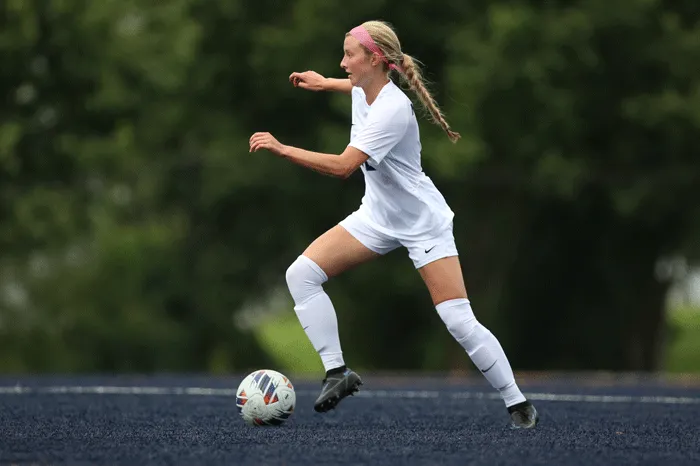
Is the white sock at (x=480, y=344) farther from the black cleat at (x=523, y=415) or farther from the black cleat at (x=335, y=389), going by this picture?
the black cleat at (x=335, y=389)

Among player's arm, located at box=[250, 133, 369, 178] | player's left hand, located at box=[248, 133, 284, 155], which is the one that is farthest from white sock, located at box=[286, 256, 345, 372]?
player's left hand, located at box=[248, 133, 284, 155]

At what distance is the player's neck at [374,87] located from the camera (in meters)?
8.38

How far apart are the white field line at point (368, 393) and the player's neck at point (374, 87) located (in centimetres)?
406

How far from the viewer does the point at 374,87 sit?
8.40m

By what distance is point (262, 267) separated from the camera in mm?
24219

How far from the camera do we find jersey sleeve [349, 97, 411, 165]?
26.3 feet

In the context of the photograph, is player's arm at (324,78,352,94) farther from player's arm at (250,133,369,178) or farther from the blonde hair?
player's arm at (250,133,369,178)

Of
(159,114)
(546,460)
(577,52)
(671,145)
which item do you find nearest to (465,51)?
(577,52)

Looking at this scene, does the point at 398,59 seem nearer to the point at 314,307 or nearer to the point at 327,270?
the point at 327,270

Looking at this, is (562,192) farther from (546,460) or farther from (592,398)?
(546,460)

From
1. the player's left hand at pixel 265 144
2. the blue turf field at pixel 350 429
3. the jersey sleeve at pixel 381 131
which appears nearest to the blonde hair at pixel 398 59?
the jersey sleeve at pixel 381 131

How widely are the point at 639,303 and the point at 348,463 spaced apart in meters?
18.9

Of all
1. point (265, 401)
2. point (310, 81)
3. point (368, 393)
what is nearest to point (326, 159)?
point (310, 81)

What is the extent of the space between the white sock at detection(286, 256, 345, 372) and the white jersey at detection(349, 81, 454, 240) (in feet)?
1.62
